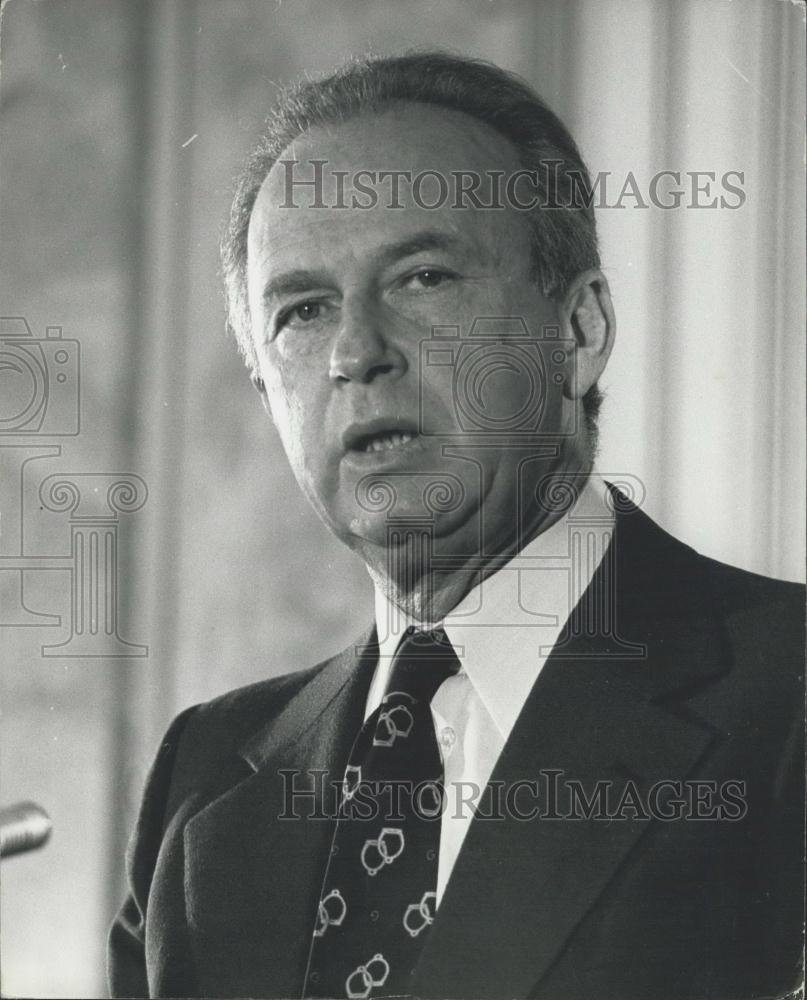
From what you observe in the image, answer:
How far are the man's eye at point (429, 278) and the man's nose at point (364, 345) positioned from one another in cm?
4

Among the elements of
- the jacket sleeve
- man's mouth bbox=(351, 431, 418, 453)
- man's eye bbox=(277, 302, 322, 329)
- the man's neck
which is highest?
man's eye bbox=(277, 302, 322, 329)

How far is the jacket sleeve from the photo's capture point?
100 cm

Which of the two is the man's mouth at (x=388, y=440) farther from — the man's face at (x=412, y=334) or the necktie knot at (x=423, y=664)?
the necktie knot at (x=423, y=664)

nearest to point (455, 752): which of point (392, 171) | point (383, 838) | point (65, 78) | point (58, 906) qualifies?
point (383, 838)

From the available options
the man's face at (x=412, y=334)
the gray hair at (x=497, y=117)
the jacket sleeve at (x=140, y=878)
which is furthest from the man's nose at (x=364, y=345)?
the jacket sleeve at (x=140, y=878)

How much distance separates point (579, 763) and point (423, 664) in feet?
0.47

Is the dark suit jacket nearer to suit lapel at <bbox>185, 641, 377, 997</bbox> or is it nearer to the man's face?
suit lapel at <bbox>185, 641, 377, 997</bbox>

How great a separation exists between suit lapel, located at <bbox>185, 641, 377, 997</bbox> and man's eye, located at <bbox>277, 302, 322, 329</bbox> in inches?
10.4

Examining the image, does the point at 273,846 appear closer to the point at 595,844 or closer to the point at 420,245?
the point at 595,844

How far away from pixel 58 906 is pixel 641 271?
2.29 ft

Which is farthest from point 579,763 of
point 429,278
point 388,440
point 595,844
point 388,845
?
point 429,278

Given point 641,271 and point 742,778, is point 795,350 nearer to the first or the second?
point 641,271

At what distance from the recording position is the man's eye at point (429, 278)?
97 cm

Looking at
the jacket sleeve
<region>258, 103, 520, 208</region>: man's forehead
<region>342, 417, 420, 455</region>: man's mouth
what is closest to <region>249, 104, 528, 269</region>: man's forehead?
<region>258, 103, 520, 208</region>: man's forehead
